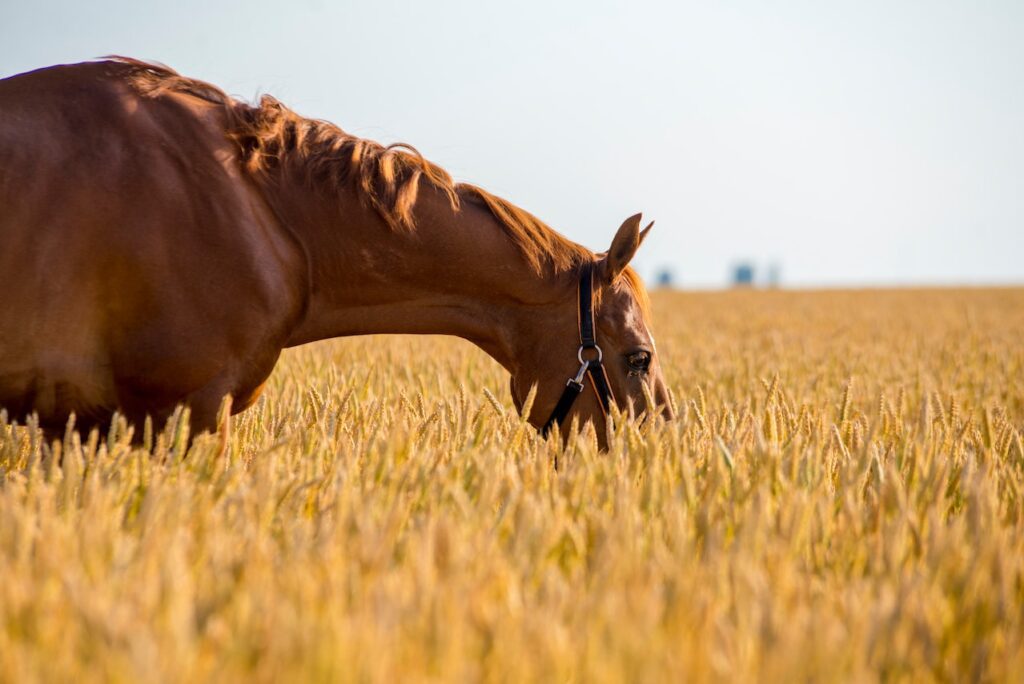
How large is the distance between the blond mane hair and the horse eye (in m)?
0.45

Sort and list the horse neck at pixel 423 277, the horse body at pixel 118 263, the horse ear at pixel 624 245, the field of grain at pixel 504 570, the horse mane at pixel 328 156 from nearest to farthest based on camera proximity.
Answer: the field of grain at pixel 504 570, the horse body at pixel 118 263, the horse mane at pixel 328 156, the horse neck at pixel 423 277, the horse ear at pixel 624 245

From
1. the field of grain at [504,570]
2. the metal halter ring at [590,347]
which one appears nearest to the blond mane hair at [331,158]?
the metal halter ring at [590,347]

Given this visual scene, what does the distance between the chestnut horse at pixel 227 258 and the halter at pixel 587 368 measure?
0.03 meters

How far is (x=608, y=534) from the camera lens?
1.99m

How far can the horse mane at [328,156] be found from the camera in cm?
339

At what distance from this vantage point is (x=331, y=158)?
138 inches

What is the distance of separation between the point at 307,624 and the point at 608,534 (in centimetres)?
75

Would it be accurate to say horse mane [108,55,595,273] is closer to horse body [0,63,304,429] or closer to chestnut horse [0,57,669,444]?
chestnut horse [0,57,669,444]

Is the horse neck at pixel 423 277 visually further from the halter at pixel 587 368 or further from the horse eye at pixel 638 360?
the horse eye at pixel 638 360

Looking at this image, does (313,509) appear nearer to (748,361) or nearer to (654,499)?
(654,499)

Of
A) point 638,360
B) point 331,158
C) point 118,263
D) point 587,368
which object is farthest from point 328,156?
point 638,360

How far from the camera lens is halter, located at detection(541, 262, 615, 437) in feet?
12.1

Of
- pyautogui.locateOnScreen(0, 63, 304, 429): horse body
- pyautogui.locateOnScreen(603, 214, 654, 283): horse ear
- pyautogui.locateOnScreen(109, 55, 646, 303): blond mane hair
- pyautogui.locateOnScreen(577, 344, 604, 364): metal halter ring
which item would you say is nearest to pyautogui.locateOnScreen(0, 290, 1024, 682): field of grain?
pyautogui.locateOnScreen(0, 63, 304, 429): horse body

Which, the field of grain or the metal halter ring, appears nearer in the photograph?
the field of grain
